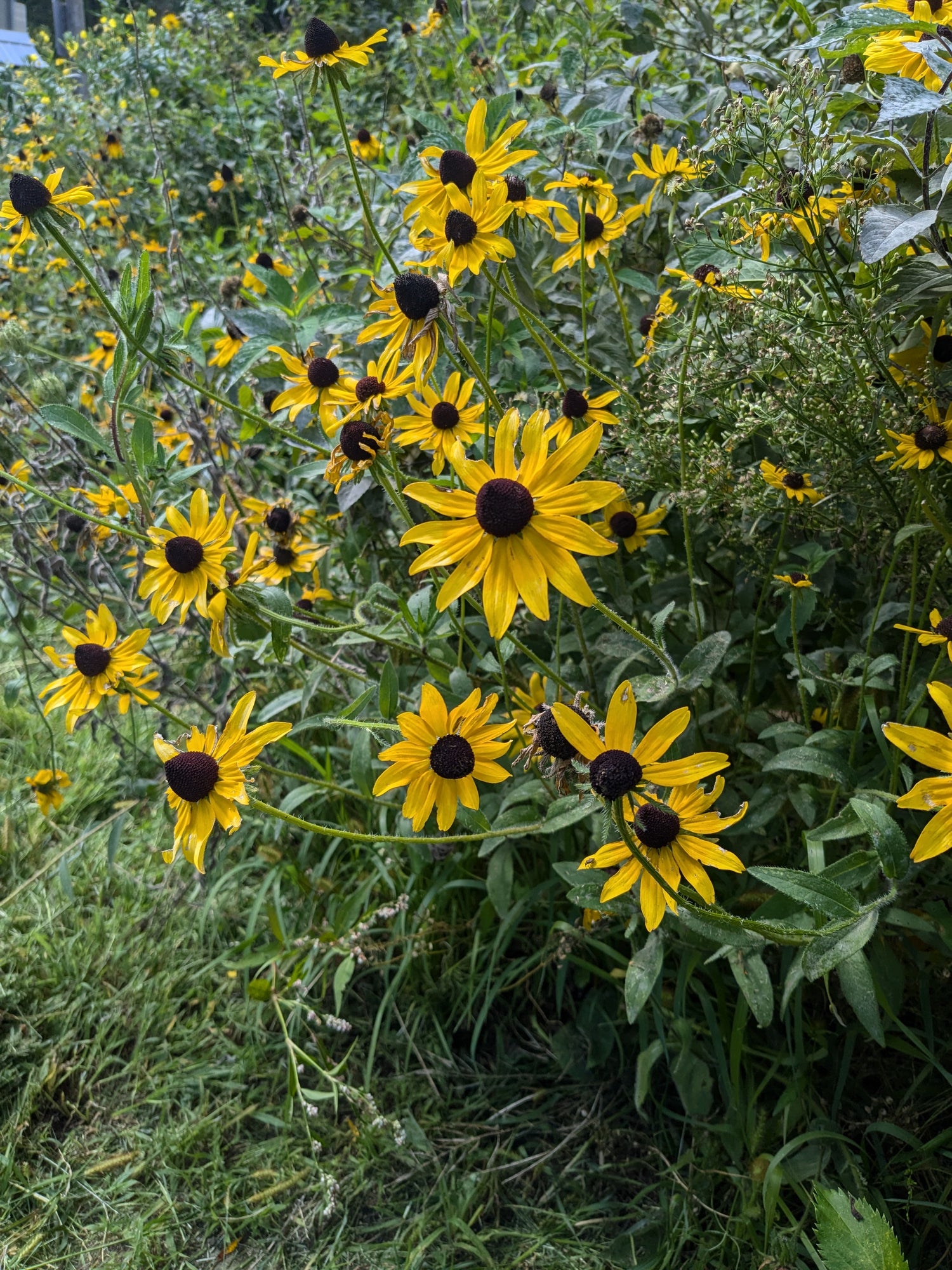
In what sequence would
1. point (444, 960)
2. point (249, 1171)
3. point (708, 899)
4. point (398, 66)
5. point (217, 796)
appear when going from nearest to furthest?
point (708, 899) → point (217, 796) → point (249, 1171) → point (444, 960) → point (398, 66)

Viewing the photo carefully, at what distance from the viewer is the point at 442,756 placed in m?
1.16

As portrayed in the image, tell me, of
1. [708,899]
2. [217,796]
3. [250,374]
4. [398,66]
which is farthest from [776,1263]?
[398,66]

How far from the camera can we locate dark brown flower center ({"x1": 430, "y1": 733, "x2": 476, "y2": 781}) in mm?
1154

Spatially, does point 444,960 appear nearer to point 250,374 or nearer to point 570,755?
point 570,755

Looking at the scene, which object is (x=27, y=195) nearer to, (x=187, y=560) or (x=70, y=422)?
(x=70, y=422)

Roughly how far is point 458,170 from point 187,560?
67cm

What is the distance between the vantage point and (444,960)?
1.88m

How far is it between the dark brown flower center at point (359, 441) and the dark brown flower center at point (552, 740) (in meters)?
0.48

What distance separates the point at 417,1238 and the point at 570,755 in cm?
103

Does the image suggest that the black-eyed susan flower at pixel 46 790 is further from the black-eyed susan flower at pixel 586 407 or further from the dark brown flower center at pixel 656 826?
the dark brown flower center at pixel 656 826

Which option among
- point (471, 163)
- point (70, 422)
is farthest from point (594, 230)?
point (70, 422)

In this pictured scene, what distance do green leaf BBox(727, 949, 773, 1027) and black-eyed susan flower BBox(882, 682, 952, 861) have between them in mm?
447

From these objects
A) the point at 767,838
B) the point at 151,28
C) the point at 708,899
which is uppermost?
the point at 151,28

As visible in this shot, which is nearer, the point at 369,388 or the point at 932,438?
the point at 932,438
